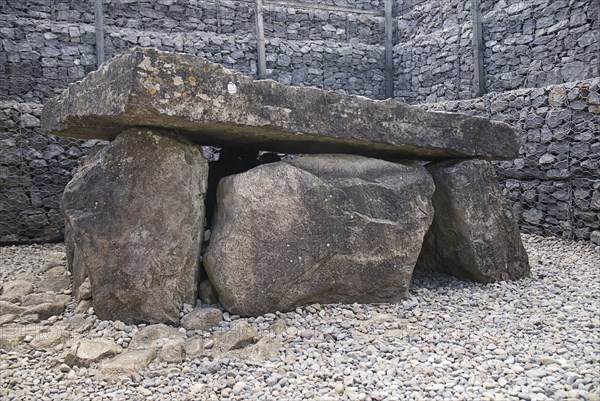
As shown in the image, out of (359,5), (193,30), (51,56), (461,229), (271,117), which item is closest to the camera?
(271,117)

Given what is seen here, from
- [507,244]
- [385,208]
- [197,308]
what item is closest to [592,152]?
[507,244]

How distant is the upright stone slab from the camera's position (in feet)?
10.9

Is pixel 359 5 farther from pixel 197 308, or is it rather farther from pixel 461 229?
pixel 197 308

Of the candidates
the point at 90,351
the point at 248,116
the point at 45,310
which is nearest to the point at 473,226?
the point at 248,116

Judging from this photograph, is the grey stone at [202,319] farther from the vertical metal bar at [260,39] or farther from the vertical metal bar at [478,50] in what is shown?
the vertical metal bar at [478,50]

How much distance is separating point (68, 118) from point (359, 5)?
8.15 m

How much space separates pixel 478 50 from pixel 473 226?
5.30 metres

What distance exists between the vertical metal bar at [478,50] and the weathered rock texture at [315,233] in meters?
5.18

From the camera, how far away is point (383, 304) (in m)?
3.90

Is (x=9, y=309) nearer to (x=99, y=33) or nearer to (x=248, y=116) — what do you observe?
(x=248, y=116)

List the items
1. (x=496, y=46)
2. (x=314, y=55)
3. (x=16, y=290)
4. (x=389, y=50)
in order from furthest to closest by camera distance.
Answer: (x=389, y=50) < (x=314, y=55) < (x=496, y=46) < (x=16, y=290)

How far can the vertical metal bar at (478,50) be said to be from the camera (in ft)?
28.1

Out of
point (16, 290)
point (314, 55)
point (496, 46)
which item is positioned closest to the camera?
point (16, 290)

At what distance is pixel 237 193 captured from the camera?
11.8 ft
